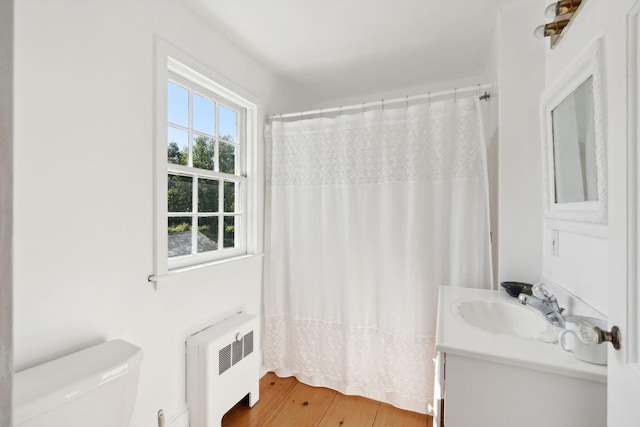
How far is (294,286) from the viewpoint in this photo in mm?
2164

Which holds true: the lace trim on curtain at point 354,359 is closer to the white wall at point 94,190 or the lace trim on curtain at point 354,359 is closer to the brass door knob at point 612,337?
the white wall at point 94,190

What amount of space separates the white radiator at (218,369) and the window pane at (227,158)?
3.34 feet

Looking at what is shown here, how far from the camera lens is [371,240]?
6.43 feet

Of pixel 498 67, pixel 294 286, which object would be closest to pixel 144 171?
pixel 294 286

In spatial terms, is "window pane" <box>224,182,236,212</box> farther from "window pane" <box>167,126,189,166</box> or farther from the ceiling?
the ceiling

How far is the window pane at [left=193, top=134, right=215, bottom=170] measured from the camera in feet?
5.73

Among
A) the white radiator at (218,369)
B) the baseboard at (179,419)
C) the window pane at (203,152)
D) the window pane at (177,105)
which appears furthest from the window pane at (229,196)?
the baseboard at (179,419)

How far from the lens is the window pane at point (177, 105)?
1609 mm

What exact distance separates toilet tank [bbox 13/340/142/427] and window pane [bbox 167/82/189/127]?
3.85 feet

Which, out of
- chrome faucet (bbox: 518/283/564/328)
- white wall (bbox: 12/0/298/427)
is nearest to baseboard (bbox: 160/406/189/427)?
white wall (bbox: 12/0/298/427)

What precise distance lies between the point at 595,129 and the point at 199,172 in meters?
1.81

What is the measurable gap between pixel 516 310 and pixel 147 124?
1977 millimetres

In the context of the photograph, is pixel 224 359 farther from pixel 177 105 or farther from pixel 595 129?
pixel 595 129

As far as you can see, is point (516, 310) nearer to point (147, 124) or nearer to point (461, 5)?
point (461, 5)
